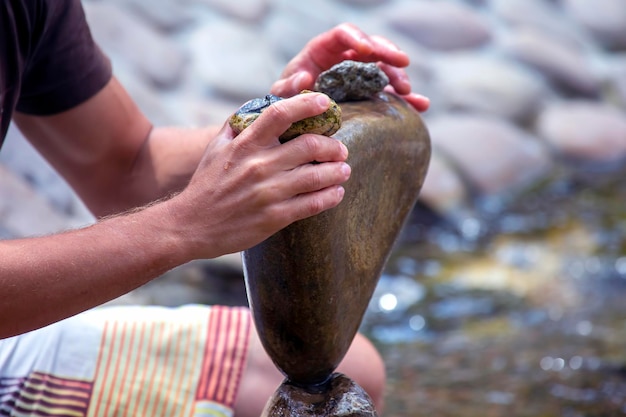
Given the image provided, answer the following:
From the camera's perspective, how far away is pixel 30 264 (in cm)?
145

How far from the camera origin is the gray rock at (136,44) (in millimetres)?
4273

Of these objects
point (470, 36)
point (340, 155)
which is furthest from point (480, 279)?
point (340, 155)

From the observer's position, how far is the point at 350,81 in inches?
69.9

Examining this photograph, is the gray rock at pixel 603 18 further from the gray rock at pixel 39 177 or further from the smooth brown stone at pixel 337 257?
the smooth brown stone at pixel 337 257

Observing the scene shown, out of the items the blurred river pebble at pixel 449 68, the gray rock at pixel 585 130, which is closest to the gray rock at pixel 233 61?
the blurred river pebble at pixel 449 68

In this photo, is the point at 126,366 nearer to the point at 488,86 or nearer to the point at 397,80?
the point at 397,80

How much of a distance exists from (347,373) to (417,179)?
0.40m

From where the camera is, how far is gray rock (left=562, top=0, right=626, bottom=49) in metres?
5.68

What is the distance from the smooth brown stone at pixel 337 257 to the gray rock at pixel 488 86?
3.32 meters

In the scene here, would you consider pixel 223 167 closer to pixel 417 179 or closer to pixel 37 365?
pixel 417 179

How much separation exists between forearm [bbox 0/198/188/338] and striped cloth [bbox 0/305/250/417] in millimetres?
395

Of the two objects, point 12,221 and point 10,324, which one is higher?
point 10,324

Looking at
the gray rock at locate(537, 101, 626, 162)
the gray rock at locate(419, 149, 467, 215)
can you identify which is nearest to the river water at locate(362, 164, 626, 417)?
the gray rock at locate(419, 149, 467, 215)

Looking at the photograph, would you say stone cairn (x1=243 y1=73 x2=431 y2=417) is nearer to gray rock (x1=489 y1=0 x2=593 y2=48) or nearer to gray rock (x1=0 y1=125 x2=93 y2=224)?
gray rock (x1=0 y1=125 x2=93 y2=224)
